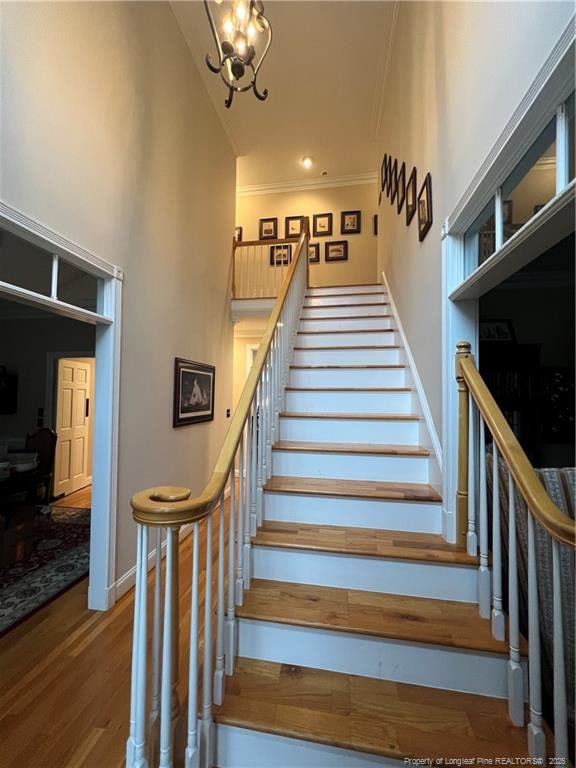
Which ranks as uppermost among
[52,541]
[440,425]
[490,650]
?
[440,425]

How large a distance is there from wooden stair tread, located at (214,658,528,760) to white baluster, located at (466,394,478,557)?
538 mm

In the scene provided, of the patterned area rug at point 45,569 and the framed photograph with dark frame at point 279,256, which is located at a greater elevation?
the framed photograph with dark frame at point 279,256

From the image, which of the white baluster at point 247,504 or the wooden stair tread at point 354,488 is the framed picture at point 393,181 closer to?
the wooden stair tread at point 354,488

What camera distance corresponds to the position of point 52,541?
3.25 metres

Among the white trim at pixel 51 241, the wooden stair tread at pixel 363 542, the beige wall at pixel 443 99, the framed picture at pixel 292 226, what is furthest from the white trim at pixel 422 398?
the framed picture at pixel 292 226

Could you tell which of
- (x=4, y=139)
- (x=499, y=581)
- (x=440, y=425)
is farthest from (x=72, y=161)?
(x=499, y=581)

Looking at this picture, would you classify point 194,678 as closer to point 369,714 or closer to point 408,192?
point 369,714

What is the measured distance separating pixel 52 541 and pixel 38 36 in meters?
3.72


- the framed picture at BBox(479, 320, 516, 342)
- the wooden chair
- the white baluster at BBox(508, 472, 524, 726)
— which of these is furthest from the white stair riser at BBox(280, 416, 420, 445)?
the wooden chair

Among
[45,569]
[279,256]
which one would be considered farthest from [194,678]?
[279,256]

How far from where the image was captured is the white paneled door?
194 inches

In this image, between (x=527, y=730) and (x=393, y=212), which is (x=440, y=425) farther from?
(x=393, y=212)

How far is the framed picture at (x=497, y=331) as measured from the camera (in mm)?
3490

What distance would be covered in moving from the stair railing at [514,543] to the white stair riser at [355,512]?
20 centimetres
